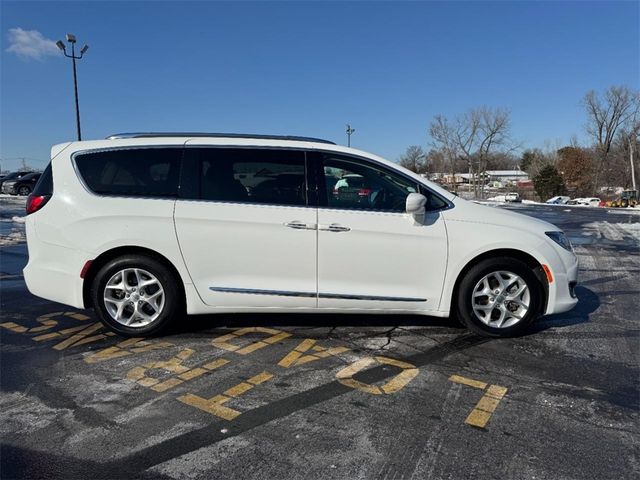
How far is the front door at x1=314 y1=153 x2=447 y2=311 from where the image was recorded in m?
4.11

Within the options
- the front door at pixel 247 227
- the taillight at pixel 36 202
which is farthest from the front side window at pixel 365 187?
the taillight at pixel 36 202

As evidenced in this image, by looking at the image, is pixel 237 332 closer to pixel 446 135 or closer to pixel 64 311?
pixel 64 311

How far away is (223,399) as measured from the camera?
3123mm

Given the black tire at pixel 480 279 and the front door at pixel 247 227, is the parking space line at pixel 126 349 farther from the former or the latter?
the black tire at pixel 480 279

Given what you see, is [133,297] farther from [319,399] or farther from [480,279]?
[480,279]

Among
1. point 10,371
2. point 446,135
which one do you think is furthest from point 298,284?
point 446,135

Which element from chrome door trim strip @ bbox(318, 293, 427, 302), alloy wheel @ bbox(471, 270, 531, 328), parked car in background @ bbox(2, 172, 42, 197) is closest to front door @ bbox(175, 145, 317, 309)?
chrome door trim strip @ bbox(318, 293, 427, 302)

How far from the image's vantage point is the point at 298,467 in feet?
7.87

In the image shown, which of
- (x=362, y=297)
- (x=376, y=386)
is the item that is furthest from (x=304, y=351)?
(x=376, y=386)

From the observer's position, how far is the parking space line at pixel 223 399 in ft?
9.64

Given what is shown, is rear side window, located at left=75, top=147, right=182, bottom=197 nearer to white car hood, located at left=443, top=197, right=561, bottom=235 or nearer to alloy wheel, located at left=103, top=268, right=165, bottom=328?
alloy wheel, located at left=103, top=268, right=165, bottom=328

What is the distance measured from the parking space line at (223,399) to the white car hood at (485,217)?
85.9 inches

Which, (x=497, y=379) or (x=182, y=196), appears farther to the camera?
(x=182, y=196)

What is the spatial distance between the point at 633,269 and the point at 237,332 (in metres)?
6.93
